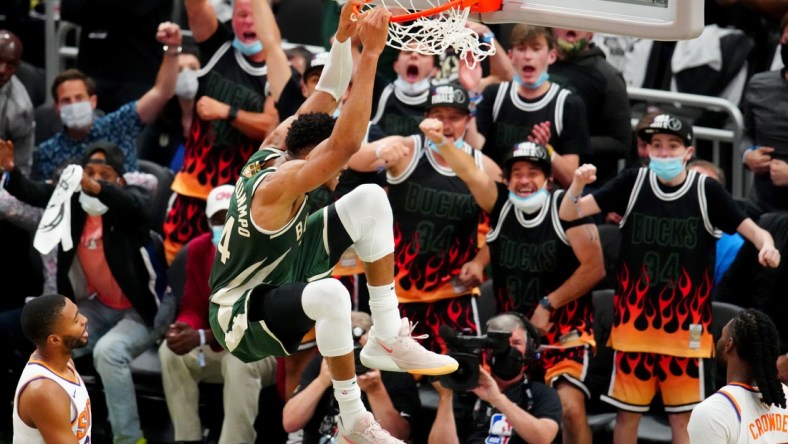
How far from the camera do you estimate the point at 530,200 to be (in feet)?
31.3

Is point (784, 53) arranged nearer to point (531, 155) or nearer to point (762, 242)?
point (762, 242)

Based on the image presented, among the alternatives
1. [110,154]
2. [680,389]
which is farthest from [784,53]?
[110,154]

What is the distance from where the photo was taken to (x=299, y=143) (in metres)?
7.31

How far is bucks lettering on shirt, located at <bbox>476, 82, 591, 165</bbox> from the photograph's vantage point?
1009 cm

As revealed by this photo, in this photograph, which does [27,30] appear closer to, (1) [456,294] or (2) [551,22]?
(1) [456,294]

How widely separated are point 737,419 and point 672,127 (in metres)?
2.58

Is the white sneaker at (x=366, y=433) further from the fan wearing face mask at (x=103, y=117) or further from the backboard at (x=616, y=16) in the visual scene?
the fan wearing face mask at (x=103, y=117)

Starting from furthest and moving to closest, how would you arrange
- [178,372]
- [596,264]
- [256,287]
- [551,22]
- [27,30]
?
[27,30] → [178,372] → [596,264] → [256,287] → [551,22]

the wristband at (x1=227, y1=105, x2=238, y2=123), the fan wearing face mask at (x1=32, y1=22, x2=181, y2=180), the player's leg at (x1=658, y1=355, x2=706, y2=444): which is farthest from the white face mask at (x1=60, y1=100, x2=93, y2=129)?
the player's leg at (x1=658, y1=355, x2=706, y2=444)

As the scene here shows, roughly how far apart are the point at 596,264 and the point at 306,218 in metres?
2.64

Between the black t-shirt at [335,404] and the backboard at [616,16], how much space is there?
3167 mm

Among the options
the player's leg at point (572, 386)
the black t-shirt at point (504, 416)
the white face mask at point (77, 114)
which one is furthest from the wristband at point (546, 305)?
the white face mask at point (77, 114)

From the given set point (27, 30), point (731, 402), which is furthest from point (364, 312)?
point (27, 30)

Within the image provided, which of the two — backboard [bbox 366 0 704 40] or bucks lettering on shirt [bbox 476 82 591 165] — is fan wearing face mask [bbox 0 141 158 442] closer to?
bucks lettering on shirt [bbox 476 82 591 165]
